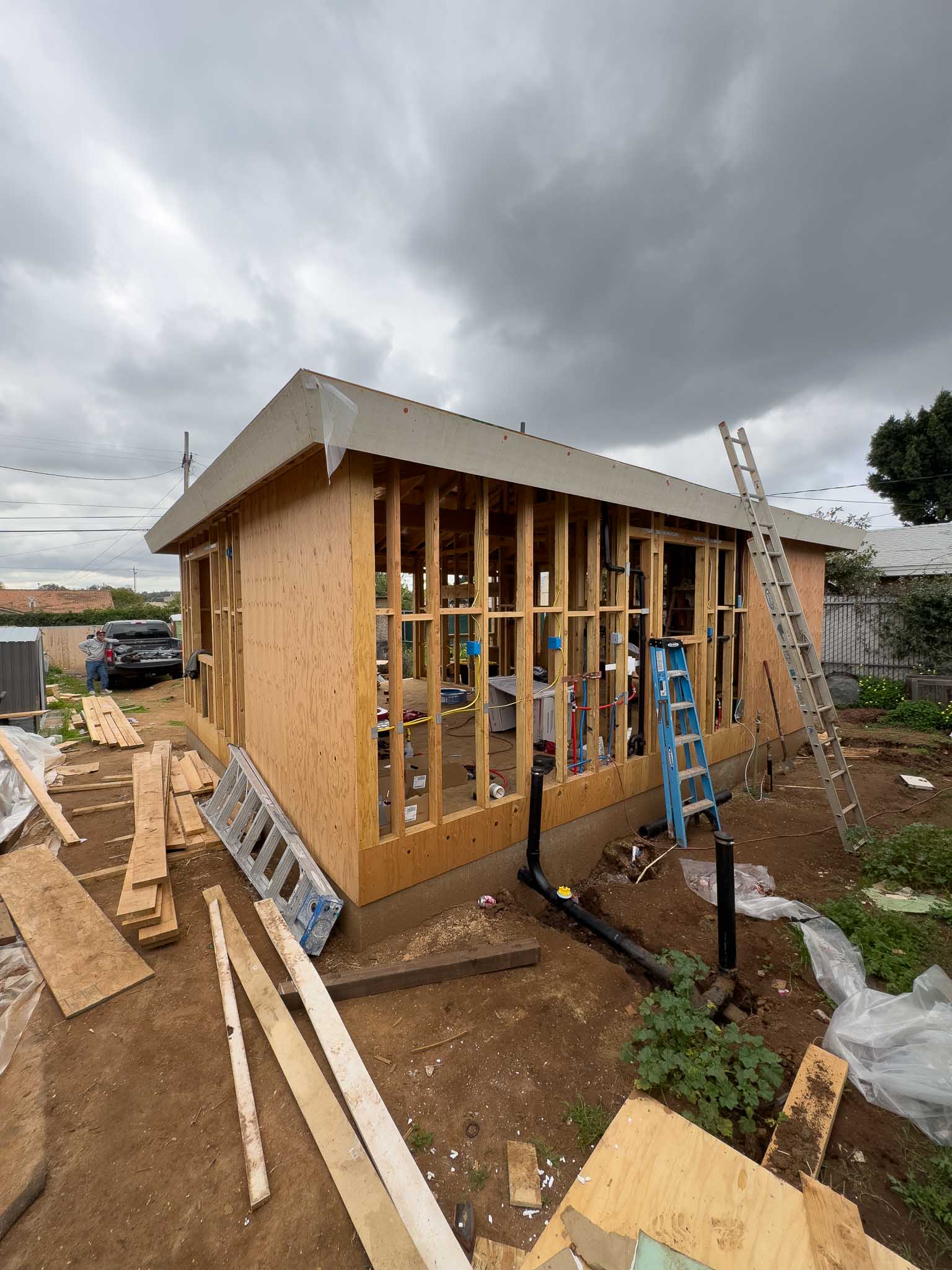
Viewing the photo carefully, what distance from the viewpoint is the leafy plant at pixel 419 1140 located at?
210 cm

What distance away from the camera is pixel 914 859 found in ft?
13.8

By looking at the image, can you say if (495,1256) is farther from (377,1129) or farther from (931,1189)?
(931,1189)

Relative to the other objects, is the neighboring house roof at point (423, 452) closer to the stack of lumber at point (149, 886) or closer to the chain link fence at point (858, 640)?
the stack of lumber at point (149, 886)

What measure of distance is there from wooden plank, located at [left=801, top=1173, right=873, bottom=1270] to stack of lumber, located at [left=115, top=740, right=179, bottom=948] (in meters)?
3.71

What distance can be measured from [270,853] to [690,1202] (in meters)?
3.32

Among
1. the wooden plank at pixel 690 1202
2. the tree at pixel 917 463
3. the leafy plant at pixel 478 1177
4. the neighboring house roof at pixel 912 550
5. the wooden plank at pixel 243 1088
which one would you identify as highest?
the tree at pixel 917 463

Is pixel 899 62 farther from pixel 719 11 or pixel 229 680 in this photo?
pixel 229 680

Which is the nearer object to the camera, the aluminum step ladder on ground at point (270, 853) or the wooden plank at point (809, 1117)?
the wooden plank at point (809, 1117)

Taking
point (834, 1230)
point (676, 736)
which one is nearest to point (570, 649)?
point (676, 736)

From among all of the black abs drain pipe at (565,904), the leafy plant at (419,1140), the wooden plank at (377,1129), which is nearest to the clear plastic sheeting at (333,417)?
the black abs drain pipe at (565,904)

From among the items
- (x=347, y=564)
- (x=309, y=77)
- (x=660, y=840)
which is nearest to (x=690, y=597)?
(x=660, y=840)

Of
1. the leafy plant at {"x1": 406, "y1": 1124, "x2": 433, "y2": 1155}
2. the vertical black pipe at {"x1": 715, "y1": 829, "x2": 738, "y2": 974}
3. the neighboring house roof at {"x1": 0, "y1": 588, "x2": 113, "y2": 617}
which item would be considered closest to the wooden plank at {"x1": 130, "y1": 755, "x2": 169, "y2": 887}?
the leafy plant at {"x1": 406, "y1": 1124, "x2": 433, "y2": 1155}

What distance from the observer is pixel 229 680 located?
244 inches

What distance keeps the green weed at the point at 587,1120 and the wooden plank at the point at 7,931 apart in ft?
12.1
